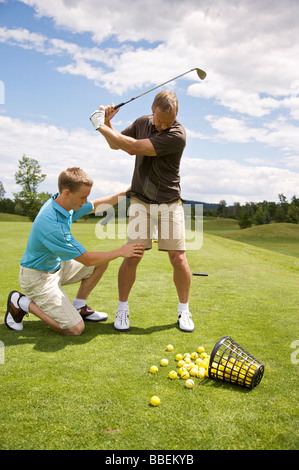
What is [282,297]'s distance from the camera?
600 centimetres

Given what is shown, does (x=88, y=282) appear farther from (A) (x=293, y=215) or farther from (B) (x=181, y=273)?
(A) (x=293, y=215)

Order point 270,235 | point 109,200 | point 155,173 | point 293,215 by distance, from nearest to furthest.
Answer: point 155,173
point 109,200
point 270,235
point 293,215

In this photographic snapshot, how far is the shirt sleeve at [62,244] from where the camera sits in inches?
156

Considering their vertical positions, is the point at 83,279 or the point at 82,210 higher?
the point at 82,210

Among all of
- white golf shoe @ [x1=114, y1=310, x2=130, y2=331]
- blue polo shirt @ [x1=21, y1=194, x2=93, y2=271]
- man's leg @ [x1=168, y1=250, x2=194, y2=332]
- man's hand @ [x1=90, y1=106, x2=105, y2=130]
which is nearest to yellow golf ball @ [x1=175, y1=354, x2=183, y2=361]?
white golf shoe @ [x1=114, y1=310, x2=130, y2=331]

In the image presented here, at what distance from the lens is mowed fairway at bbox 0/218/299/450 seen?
7.58ft

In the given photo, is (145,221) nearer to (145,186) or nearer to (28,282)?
(145,186)

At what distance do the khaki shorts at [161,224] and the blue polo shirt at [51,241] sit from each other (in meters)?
0.79

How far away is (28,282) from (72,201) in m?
1.09

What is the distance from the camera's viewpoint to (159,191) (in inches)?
178

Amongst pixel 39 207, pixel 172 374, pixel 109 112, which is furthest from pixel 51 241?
pixel 39 207

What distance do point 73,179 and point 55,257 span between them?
100cm

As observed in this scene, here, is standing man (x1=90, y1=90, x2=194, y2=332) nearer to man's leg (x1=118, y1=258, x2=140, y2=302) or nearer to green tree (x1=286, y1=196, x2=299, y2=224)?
man's leg (x1=118, y1=258, x2=140, y2=302)

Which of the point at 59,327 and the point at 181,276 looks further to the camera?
the point at 181,276
